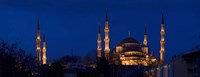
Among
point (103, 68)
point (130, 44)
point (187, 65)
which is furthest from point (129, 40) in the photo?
point (187, 65)

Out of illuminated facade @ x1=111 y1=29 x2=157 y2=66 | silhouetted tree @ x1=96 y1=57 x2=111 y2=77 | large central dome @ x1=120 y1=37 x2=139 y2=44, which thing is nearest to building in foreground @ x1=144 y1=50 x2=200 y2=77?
silhouetted tree @ x1=96 y1=57 x2=111 y2=77

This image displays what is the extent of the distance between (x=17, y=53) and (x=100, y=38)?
86.6 metres

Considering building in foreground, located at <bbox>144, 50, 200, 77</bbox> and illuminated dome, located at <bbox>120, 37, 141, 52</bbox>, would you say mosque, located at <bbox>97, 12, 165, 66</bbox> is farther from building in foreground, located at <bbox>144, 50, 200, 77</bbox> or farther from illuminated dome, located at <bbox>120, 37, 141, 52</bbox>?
building in foreground, located at <bbox>144, 50, 200, 77</bbox>

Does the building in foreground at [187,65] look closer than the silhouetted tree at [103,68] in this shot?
Yes

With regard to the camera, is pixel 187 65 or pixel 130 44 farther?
pixel 130 44

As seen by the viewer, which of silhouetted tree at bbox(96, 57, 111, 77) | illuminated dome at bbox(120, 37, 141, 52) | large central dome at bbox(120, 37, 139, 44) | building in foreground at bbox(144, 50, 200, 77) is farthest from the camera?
large central dome at bbox(120, 37, 139, 44)

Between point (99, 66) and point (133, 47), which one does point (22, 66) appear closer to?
point (99, 66)

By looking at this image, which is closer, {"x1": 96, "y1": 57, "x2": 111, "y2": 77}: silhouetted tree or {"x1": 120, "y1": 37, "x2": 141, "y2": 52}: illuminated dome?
{"x1": 96, "y1": 57, "x2": 111, "y2": 77}: silhouetted tree

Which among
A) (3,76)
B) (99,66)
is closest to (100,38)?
(99,66)

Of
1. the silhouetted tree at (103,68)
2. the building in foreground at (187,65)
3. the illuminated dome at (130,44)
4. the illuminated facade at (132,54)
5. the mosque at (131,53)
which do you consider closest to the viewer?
the building in foreground at (187,65)

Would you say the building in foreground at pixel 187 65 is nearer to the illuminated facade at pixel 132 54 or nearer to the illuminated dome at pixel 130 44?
the illuminated facade at pixel 132 54

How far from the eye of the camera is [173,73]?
116ft

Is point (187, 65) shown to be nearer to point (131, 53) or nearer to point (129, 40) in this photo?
point (131, 53)

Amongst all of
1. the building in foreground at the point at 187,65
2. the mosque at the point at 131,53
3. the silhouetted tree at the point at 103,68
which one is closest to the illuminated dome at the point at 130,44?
the mosque at the point at 131,53
